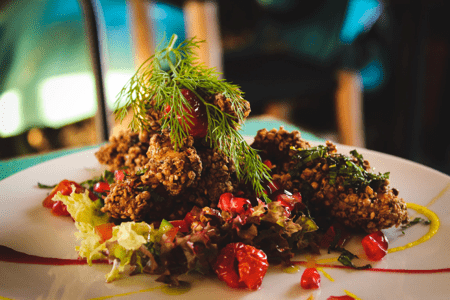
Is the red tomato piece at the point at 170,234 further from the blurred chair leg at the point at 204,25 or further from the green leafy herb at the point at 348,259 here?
the blurred chair leg at the point at 204,25

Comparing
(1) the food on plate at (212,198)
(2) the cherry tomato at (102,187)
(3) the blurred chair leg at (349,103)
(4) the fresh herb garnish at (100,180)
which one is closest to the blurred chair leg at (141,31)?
(4) the fresh herb garnish at (100,180)

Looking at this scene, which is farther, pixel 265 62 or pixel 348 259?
pixel 265 62

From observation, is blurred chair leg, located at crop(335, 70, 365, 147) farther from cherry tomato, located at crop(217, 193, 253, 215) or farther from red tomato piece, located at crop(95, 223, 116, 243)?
red tomato piece, located at crop(95, 223, 116, 243)

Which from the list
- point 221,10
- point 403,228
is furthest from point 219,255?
point 221,10

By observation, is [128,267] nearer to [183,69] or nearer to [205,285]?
[205,285]

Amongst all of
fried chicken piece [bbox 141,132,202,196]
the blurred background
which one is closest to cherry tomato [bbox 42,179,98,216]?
fried chicken piece [bbox 141,132,202,196]

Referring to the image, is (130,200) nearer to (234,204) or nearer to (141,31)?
(234,204)

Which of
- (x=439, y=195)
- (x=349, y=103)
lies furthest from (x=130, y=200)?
(x=349, y=103)
